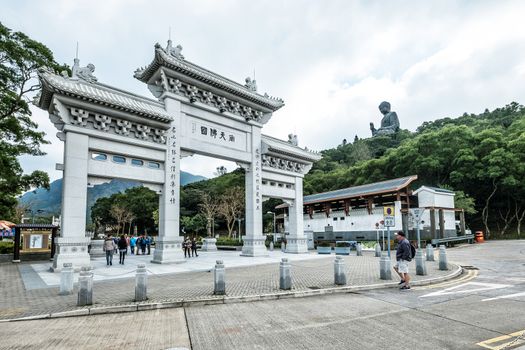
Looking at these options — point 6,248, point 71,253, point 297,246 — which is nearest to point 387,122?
point 297,246

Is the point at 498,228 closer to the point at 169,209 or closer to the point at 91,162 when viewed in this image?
the point at 169,209

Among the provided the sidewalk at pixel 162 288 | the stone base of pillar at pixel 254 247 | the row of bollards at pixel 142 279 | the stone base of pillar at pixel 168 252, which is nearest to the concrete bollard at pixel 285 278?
the row of bollards at pixel 142 279

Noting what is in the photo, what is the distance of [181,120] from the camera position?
59.6 feet

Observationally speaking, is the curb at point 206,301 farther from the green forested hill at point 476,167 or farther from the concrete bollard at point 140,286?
the green forested hill at point 476,167

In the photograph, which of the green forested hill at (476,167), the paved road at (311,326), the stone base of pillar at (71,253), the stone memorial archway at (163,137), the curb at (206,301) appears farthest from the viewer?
the green forested hill at (476,167)

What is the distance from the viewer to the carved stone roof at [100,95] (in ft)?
44.1

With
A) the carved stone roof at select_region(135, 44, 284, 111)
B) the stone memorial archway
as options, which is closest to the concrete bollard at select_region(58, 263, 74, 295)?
the stone memorial archway

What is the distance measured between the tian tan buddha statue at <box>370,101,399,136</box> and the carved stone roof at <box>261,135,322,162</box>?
7706 cm

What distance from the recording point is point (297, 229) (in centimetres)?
2428

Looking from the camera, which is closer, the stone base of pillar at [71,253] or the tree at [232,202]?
the stone base of pillar at [71,253]

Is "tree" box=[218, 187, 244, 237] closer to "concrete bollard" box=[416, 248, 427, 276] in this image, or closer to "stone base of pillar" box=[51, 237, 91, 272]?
"stone base of pillar" box=[51, 237, 91, 272]

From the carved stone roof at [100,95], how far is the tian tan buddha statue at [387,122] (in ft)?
292

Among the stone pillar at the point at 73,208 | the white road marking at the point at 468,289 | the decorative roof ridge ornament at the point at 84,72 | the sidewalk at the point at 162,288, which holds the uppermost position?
the decorative roof ridge ornament at the point at 84,72

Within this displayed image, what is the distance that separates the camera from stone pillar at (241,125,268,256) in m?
21.1
